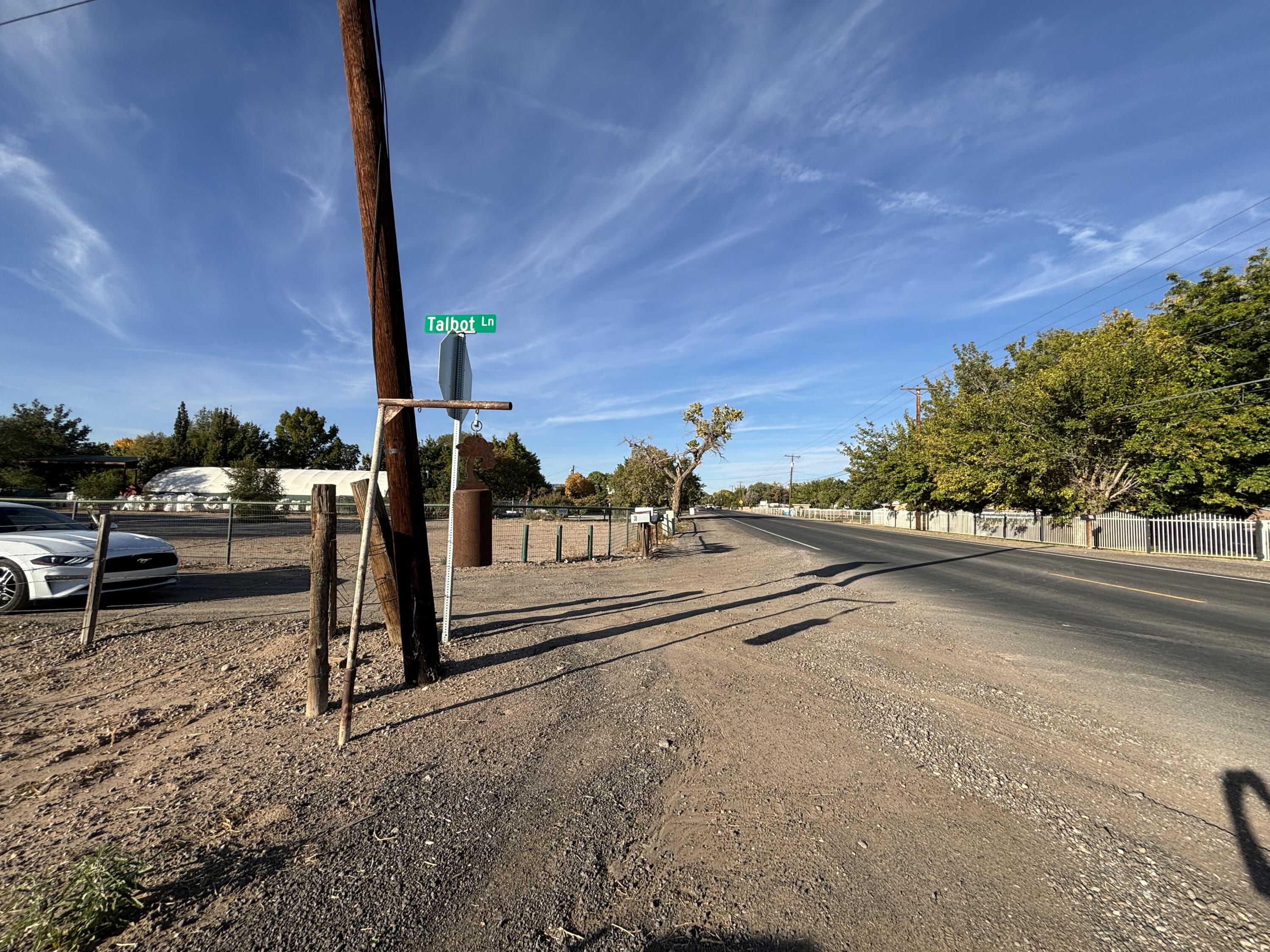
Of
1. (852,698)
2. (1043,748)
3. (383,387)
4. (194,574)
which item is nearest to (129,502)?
(194,574)

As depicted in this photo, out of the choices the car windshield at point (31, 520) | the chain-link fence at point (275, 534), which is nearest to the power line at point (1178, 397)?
the chain-link fence at point (275, 534)

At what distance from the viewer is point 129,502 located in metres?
13.1

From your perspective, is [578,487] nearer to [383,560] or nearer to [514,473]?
[514,473]

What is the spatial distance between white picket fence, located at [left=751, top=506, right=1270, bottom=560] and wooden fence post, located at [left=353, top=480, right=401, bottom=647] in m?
26.5

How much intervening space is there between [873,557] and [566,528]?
16827 millimetres

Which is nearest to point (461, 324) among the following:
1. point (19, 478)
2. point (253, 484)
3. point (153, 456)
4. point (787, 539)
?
point (787, 539)

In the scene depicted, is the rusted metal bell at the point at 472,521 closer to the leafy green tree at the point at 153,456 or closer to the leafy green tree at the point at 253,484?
the leafy green tree at the point at 253,484

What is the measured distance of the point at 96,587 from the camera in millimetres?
5742

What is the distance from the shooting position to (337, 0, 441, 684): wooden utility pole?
4.75m

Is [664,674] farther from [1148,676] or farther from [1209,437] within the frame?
[1209,437]

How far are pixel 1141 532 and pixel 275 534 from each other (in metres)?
34.2

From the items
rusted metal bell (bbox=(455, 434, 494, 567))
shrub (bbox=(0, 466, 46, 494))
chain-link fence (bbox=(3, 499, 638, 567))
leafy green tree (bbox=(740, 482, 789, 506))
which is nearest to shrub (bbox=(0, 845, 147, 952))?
rusted metal bell (bbox=(455, 434, 494, 567))

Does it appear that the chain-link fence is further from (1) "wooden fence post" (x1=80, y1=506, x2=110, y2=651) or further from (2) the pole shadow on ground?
(2) the pole shadow on ground

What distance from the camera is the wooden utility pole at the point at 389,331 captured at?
4750mm
